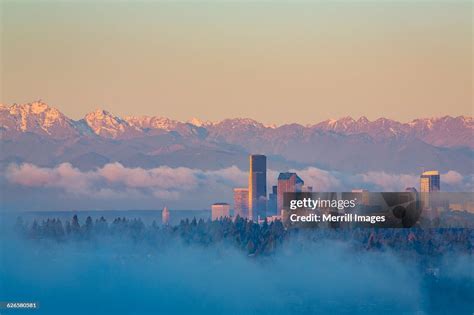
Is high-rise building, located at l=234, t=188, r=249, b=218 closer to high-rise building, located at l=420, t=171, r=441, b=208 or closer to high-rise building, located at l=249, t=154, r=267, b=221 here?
high-rise building, located at l=249, t=154, r=267, b=221

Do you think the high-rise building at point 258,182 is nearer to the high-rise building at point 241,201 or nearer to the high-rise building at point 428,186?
the high-rise building at point 241,201

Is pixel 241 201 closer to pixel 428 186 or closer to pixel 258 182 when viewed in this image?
pixel 258 182

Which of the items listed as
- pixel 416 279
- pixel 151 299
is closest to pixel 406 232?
pixel 416 279

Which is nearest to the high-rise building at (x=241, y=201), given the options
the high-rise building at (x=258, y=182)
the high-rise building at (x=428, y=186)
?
the high-rise building at (x=258, y=182)

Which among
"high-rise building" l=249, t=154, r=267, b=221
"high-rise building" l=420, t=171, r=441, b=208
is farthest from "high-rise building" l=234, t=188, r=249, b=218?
"high-rise building" l=420, t=171, r=441, b=208
